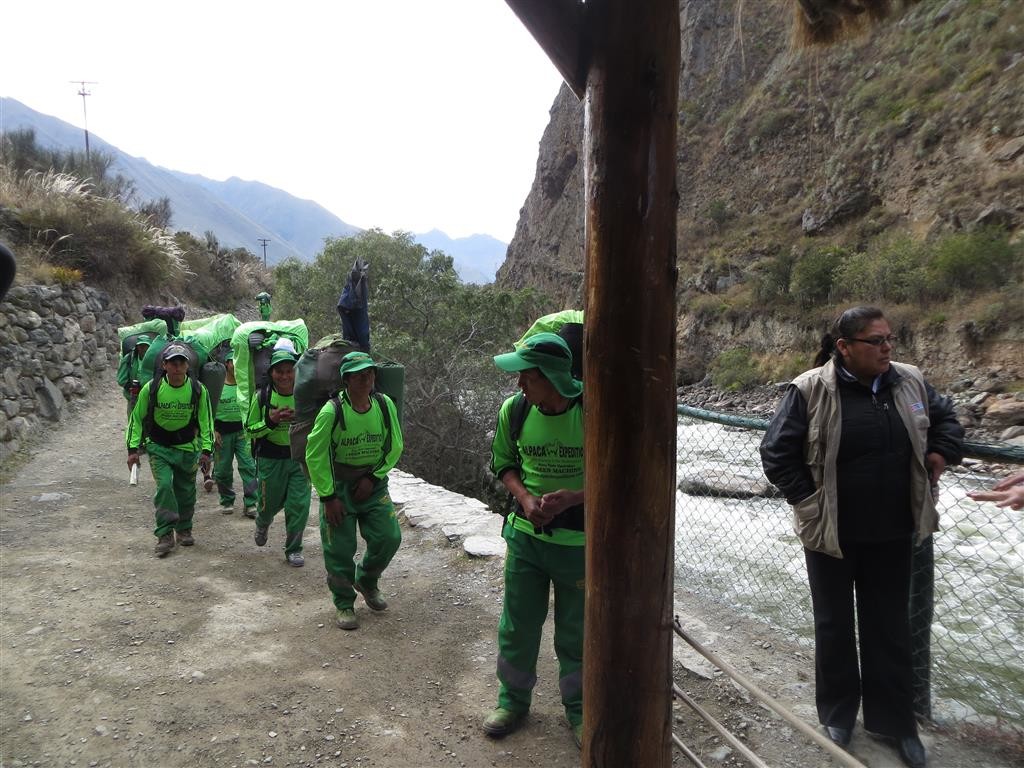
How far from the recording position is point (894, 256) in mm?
23219

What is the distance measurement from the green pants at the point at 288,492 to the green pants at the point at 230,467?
1602mm

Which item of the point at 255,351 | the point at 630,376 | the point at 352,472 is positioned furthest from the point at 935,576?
the point at 255,351

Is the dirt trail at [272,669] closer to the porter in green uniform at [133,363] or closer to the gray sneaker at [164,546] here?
the gray sneaker at [164,546]

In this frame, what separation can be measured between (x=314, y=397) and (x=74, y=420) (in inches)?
339

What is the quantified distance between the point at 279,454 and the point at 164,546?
136 centimetres

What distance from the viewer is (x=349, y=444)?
3906mm

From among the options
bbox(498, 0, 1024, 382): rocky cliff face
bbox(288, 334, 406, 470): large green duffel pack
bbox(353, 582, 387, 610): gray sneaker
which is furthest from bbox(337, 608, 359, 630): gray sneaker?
bbox(498, 0, 1024, 382): rocky cliff face

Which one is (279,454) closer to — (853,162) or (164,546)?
(164,546)

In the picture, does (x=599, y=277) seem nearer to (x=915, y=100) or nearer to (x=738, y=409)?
(x=738, y=409)

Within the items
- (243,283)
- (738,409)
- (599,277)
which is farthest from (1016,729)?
(243,283)

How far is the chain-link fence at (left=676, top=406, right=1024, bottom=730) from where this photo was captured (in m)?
2.93

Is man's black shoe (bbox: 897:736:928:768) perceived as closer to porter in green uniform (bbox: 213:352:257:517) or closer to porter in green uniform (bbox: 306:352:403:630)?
porter in green uniform (bbox: 306:352:403:630)

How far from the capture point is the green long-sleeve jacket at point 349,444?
380 cm

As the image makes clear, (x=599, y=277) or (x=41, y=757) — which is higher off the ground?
(x=599, y=277)
